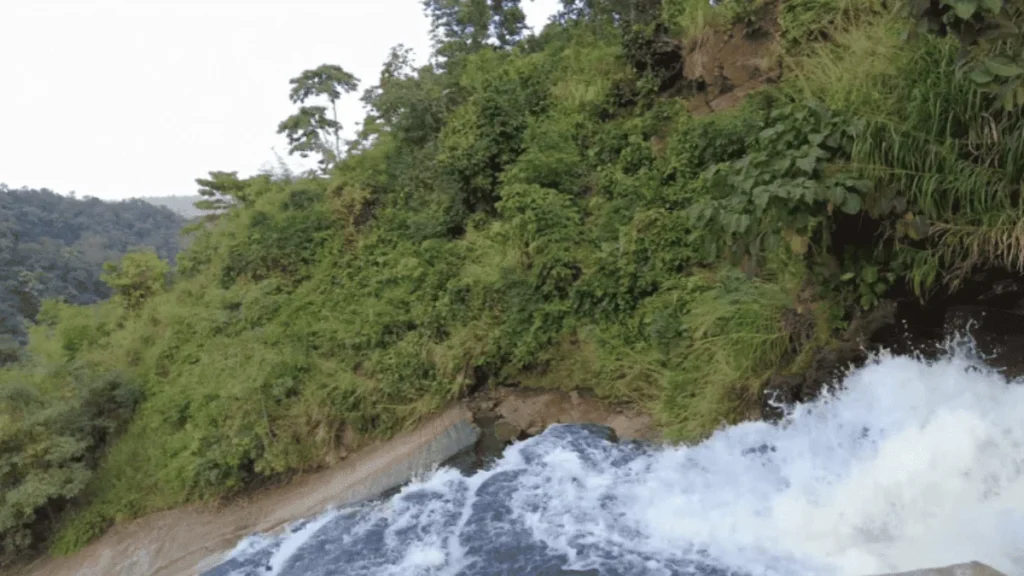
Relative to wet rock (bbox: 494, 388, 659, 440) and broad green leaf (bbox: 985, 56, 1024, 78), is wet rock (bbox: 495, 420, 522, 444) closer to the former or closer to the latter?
wet rock (bbox: 494, 388, 659, 440)

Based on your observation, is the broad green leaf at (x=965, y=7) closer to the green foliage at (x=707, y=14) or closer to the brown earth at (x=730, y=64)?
the brown earth at (x=730, y=64)

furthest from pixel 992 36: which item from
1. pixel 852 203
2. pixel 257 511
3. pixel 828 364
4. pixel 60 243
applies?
pixel 60 243

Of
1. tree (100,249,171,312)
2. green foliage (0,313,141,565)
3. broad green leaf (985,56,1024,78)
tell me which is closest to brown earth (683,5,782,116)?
broad green leaf (985,56,1024,78)

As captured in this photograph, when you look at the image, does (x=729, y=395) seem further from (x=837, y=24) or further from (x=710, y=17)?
(x=710, y=17)

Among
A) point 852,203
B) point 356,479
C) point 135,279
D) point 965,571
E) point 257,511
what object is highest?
point 135,279

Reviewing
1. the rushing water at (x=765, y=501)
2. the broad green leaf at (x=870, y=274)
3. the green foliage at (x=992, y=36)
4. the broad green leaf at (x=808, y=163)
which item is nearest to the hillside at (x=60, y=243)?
the rushing water at (x=765, y=501)

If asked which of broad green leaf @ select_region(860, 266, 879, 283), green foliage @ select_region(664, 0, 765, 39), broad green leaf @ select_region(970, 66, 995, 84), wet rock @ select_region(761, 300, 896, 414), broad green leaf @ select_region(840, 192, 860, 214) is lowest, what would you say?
wet rock @ select_region(761, 300, 896, 414)

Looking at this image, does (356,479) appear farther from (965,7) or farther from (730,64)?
(730,64)

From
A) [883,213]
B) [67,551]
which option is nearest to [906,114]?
[883,213]
